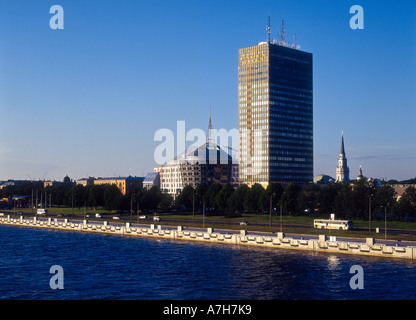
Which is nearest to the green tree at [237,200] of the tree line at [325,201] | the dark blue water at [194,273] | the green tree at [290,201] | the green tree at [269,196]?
the tree line at [325,201]

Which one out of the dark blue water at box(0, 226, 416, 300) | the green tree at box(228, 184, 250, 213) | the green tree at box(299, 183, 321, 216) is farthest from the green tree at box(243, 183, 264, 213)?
the dark blue water at box(0, 226, 416, 300)

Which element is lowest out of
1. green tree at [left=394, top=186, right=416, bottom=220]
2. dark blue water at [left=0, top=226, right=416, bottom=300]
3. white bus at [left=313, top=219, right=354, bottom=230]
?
dark blue water at [left=0, top=226, right=416, bottom=300]

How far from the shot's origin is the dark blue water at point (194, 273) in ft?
199

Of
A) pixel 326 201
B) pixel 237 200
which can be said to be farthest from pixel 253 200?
pixel 326 201

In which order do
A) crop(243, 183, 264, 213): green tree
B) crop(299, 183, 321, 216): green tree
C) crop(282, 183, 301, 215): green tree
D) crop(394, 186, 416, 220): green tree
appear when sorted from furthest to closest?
crop(243, 183, 264, 213): green tree < crop(282, 183, 301, 215): green tree < crop(299, 183, 321, 216): green tree < crop(394, 186, 416, 220): green tree

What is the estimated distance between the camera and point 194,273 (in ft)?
242

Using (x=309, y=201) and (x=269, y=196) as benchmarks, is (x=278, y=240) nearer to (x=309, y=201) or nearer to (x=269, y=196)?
(x=309, y=201)

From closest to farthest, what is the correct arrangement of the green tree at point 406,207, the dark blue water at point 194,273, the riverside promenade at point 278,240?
the dark blue water at point 194,273
the riverside promenade at point 278,240
the green tree at point 406,207

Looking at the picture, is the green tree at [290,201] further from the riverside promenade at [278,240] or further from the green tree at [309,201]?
the riverside promenade at [278,240]

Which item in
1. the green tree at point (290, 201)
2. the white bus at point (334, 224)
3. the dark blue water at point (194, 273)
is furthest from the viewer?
the green tree at point (290, 201)

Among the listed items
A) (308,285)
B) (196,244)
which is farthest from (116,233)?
(308,285)

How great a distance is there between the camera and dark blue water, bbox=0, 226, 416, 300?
60.6m

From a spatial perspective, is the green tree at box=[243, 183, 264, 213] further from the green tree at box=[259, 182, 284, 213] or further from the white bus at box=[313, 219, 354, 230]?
the white bus at box=[313, 219, 354, 230]

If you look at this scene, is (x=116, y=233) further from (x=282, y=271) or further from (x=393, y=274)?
(x=393, y=274)
